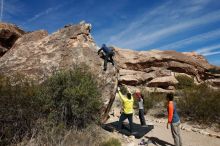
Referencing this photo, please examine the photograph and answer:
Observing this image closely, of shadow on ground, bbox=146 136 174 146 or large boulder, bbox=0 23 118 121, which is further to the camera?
large boulder, bbox=0 23 118 121

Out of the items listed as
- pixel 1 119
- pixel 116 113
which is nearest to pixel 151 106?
pixel 116 113

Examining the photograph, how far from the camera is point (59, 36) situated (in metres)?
15.1

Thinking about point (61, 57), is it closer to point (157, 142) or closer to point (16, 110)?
point (16, 110)

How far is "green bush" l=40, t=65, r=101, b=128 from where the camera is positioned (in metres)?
11.0

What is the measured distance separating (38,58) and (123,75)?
1912cm

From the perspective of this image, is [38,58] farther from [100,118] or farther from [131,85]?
[131,85]

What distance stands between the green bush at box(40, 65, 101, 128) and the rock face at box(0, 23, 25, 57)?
810 centimetres

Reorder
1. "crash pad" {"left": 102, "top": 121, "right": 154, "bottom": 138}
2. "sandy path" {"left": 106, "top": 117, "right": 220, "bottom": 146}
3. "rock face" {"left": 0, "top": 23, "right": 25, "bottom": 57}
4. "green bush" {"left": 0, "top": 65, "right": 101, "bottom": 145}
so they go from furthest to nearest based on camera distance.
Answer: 1. "rock face" {"left": 0, "top": 23, "right": 25, "bottom": 57}
2. "crash pad" {"left": 102, "top": 121, "right": 154, "bottom": 138}
3. "sandy path" {"left": 106, "top": 117, "right": 220, "bottom": 146}
4. "green bush" {"left": 0, "top": 65, "right": 101, "bottom": 145}

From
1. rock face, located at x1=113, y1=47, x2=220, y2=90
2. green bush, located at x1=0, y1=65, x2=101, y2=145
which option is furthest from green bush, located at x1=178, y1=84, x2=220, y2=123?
rock face, located at x1=113, y1=47, x2=220, y2=90

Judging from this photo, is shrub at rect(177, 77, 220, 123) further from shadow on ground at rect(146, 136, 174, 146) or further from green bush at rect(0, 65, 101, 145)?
Answer: green bush at rect(0, 65, 101, 145)

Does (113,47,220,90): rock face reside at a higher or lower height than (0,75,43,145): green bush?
higher

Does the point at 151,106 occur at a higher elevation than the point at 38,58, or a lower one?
lower

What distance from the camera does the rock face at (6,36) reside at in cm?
1848

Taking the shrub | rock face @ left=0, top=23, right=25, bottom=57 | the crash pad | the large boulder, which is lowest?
the crash pad
